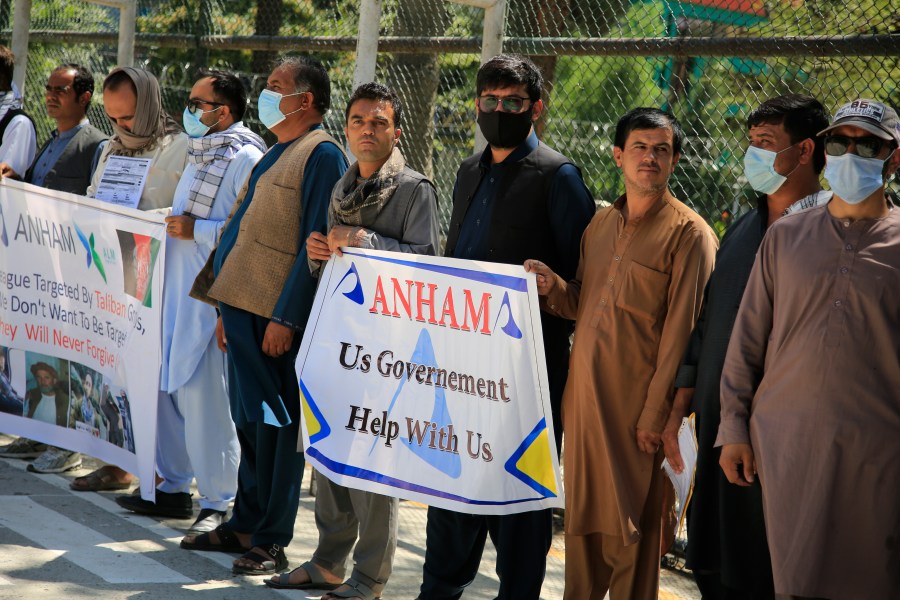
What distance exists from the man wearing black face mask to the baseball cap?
114 cm

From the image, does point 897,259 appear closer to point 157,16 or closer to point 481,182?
point 481,182

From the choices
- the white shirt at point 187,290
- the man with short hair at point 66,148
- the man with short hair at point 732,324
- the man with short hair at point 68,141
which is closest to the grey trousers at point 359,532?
the white shirt at point 187,290

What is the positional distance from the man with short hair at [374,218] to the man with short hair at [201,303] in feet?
2.98

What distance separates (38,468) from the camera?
6.36 m

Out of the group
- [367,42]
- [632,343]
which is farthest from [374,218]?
[367,42]

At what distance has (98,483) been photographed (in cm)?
607

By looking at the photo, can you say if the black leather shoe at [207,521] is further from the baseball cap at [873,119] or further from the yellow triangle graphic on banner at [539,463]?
the baseball cap at [873,119]

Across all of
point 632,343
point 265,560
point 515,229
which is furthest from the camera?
point 265,560

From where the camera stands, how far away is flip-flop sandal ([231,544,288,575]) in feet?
16.0

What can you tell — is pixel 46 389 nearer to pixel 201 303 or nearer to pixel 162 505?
pixel 162 505

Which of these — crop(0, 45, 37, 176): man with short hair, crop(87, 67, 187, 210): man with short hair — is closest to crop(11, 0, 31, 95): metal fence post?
crop(0, 45, 37, 176): man with short hair

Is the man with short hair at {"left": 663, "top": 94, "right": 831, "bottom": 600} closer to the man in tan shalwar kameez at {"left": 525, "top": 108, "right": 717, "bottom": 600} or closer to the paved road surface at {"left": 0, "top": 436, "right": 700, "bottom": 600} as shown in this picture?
the man in tan shalwar kameez at {"left": 525, "top": 108, "right": 717, "bottom": 600}

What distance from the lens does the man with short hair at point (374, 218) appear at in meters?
4.57

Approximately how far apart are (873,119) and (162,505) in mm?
3908
